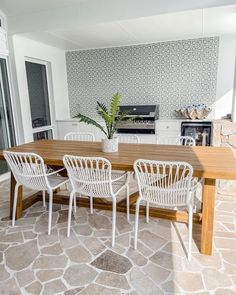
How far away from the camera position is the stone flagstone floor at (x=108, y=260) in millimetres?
1714

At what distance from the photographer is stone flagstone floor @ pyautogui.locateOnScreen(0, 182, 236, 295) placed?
1714mm

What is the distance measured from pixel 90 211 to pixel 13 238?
2.86ft

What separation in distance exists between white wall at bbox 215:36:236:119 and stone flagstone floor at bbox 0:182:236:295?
2599 mm

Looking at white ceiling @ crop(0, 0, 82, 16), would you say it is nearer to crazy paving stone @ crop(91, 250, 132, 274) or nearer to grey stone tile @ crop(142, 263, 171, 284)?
crazy paving stone @ crop(91, 250, 132, 274)

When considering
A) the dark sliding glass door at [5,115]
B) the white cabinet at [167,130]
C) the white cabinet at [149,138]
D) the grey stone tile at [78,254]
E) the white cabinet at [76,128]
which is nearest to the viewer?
the grey stone tile at [78,254]

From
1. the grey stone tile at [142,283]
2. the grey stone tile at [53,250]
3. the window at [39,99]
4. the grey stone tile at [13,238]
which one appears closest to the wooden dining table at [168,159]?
the grey stone tile at [13,238]

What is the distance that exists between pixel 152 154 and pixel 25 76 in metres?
2.93

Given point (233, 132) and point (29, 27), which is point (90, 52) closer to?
point (29, 27)

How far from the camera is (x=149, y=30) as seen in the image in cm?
387

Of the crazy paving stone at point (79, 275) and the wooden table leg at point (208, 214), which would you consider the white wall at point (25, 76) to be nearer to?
the crazy paving stone at point (79, 275)

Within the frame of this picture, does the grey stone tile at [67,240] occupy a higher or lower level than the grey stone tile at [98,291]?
higher

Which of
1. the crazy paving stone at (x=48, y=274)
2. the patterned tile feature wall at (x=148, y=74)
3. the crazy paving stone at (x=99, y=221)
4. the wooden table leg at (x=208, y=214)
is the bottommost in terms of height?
the crazy paving stone at (x=48, y=274)

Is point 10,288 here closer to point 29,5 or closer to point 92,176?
point 92,176

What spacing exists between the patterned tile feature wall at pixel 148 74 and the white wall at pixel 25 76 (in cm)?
22
